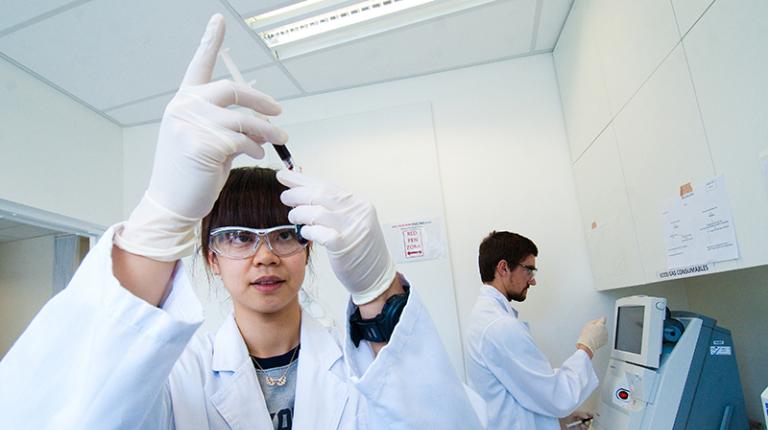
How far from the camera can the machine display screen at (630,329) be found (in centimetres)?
156

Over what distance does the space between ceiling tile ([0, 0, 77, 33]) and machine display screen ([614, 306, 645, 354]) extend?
8.11 ft

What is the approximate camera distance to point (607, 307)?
2.17 meters

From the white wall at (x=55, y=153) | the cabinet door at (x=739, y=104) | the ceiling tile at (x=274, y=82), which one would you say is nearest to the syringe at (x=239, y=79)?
the cabinet door at (x=739, y=104)

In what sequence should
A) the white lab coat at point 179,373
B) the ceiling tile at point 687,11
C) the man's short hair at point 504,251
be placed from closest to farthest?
1. the white lab coat at point 179,373
2. the ceiling tile at point 687,11
3. the man's short hair at point 504,251

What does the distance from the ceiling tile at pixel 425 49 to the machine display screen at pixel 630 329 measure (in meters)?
1.42

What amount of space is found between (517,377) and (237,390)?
3.78ft

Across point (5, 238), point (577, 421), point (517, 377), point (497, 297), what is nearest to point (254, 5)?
point (497, 297)

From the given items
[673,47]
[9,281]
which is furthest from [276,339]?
[9,281]

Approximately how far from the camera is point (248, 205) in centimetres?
99

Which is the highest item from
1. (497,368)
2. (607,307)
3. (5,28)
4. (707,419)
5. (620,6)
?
(5,28)

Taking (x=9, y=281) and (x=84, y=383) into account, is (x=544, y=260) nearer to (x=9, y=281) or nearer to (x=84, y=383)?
A: (x=84, y=383)

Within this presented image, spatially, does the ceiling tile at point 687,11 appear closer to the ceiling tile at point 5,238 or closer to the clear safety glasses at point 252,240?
the clear safety glasses at point 252,240

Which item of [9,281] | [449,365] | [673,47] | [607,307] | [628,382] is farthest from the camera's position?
[9,281]

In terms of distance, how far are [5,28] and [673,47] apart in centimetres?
252
